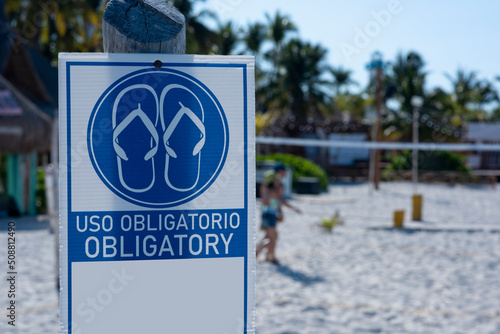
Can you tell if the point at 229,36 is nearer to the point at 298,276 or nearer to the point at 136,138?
the point at 298,276

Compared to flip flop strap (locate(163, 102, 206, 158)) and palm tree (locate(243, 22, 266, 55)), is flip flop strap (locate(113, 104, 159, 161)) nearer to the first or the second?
flip flop strap (locate(163, 102, 206, 158))

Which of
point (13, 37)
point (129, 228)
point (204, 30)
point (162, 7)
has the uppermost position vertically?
point (204, 30)

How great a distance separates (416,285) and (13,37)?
12863 mm

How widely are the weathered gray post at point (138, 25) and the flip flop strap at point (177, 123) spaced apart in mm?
207

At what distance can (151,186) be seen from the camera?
168 cm

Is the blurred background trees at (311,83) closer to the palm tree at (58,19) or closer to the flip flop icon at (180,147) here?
the palm tree at (58,19)

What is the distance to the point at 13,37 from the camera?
15484 millimetres

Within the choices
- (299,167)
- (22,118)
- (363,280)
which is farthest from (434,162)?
(363,280)

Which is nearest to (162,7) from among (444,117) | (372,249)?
(372,249)

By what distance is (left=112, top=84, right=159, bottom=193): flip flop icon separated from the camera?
1.66 m

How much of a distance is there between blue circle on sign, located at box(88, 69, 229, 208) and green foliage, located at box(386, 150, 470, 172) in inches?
1164

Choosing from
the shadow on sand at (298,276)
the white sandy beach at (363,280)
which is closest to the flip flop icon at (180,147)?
the white sandy beach at (363,280)

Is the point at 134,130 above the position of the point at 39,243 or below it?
above

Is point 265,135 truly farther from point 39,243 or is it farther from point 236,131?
point 236,131
